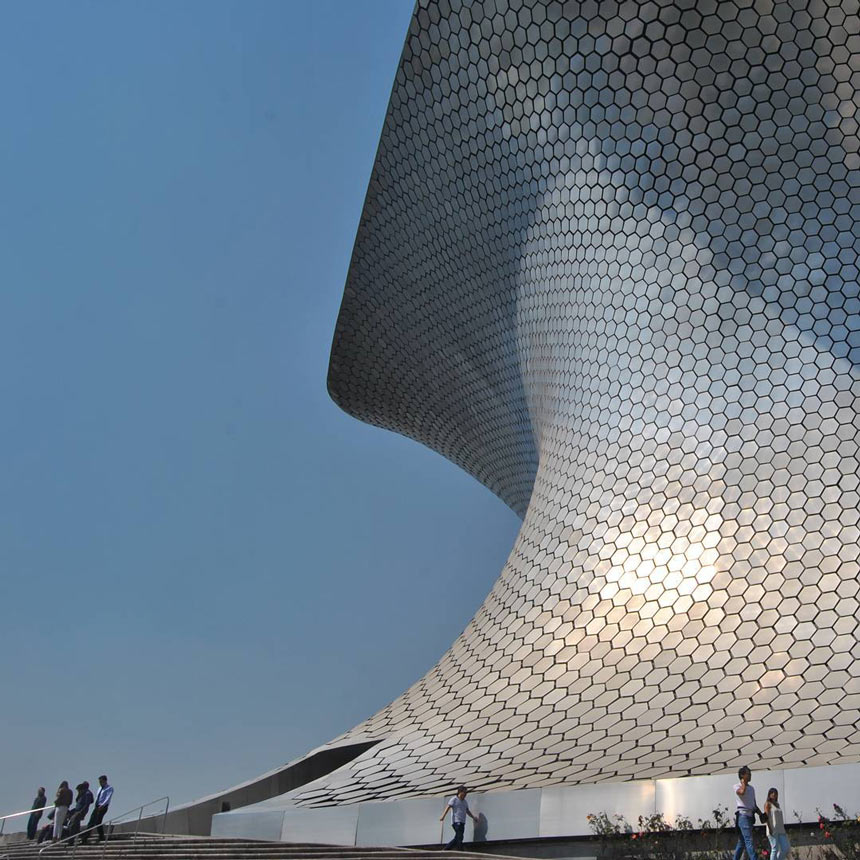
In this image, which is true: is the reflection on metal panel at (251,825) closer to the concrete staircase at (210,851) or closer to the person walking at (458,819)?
the concrete staircase at (210,851)

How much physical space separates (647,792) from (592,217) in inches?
296

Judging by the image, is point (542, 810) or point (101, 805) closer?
point (542, 810)

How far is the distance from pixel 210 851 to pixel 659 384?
6.90 meters

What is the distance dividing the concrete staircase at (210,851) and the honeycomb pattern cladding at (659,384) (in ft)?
4.06

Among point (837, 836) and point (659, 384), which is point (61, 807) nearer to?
point (837, 836)

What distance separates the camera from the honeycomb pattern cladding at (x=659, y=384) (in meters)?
9.18

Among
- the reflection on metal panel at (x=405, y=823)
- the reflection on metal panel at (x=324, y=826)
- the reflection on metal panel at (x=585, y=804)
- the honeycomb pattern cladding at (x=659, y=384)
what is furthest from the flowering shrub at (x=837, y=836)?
the reflection on metal panel at (x=324, y=826)

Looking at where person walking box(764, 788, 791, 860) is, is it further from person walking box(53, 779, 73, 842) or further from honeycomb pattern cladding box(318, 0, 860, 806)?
person walking box(53, 779, 73, 842)

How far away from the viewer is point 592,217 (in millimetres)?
12188

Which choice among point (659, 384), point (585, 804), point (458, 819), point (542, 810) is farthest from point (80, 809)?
point (659, 384)

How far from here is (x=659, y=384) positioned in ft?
37.2

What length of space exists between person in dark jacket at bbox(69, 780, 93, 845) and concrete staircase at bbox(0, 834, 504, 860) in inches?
7.9

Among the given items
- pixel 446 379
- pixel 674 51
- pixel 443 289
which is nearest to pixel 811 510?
pixel 674 51

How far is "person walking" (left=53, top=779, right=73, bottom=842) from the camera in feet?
30.7
